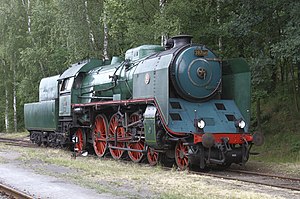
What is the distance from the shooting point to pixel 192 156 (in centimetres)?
1120

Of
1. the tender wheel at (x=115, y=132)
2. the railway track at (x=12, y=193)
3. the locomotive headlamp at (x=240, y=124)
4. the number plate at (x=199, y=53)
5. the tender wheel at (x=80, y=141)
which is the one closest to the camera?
the railway track at (x=12, y=193)

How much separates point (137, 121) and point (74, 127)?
491 centimetres

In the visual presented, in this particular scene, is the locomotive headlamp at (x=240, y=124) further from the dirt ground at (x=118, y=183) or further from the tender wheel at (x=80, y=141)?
the tender wheel at (x=80, y=141)

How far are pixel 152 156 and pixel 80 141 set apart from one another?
5185mm

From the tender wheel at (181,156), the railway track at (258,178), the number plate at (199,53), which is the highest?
the number plate at (199,53)

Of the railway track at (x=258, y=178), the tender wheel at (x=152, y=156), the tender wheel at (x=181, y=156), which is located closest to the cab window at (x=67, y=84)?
the tender wheel at (x=152, y=156)

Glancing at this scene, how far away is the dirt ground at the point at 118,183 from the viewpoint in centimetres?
799

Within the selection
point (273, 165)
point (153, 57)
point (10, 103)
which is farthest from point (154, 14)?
point (10, 103)

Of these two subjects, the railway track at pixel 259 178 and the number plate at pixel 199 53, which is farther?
the number plate at pixel 199 53

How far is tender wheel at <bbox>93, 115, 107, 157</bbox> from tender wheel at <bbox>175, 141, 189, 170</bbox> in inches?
154

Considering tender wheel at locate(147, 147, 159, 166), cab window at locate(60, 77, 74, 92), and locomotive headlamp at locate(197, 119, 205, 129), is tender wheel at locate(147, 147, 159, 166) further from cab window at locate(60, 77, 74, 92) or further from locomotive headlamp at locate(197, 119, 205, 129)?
cab window at locate(60, 77, 74, 92)

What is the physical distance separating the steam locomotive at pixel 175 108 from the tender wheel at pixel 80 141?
117cm

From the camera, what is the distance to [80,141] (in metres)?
17.5

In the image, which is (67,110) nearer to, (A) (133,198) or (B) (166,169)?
(B) (166,169)
